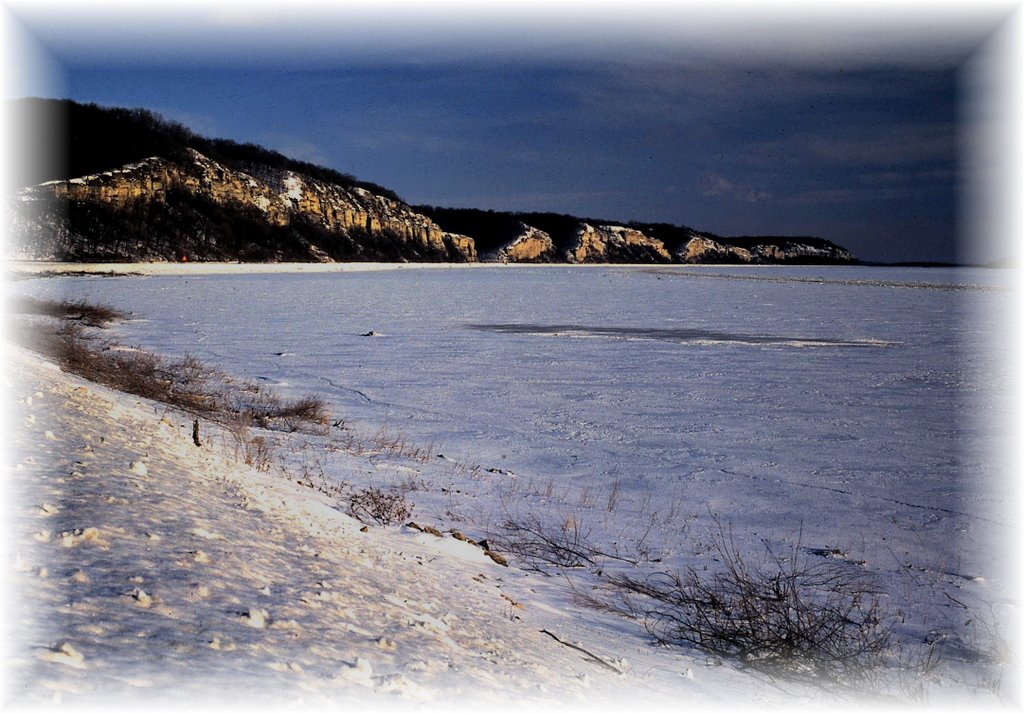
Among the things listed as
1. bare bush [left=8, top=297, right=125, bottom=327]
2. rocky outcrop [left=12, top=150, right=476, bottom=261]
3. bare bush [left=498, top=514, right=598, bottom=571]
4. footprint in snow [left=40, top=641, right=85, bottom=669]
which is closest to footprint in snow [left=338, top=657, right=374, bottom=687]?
footprint in snow [left=40, top=641, right=85, bottom=669]

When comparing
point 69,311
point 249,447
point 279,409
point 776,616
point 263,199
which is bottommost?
point 776,616

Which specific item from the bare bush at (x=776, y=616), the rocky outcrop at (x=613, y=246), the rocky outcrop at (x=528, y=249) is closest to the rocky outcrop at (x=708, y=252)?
the rocky outcrop at (x=613, y=246)

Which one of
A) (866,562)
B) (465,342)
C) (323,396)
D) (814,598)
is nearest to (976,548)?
(866,562)

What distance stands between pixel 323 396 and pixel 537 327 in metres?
12.1

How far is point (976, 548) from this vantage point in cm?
673

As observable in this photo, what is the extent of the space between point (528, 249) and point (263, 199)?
65.5 m

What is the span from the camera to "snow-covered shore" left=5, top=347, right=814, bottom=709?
275 cm

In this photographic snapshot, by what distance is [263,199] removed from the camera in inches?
4311

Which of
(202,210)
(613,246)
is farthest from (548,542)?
(613,246)

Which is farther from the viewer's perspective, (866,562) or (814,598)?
(866,562)

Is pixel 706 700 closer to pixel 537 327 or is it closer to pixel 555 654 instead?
pixel 555 654

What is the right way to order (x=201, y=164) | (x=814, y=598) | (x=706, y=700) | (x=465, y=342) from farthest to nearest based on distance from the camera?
(x=201, y=164) → (x=465, y=342) → (x=814, y=598) → (x=706, y=700)

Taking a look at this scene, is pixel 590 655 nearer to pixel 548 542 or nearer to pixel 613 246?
pixel 548 542

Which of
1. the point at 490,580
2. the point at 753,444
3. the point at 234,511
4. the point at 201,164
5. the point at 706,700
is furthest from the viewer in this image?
the point at 201,164
